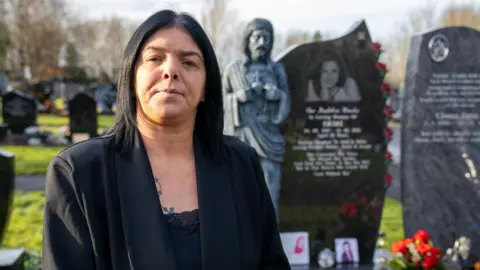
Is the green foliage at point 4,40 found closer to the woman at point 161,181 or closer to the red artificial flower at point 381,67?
the red artificial flower at point 381,67

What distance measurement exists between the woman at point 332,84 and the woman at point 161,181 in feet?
12.6

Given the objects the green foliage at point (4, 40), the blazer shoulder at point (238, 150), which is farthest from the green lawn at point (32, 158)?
the green foliage at point (4, 40)

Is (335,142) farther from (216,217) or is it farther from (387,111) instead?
(216,217)

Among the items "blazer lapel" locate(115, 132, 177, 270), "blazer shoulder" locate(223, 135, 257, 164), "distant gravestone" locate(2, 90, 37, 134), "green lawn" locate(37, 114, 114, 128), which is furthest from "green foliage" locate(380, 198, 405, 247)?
"green lawn" locate(37, 114, 114, 128)

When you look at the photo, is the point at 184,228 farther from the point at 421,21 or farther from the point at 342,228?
the point at 421,21

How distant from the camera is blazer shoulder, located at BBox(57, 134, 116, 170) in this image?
1203 millimetres

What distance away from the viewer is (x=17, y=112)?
14.8 m

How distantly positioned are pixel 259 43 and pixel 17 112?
12.2m

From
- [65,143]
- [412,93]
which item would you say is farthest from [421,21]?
[412,93]

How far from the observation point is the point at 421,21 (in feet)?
125

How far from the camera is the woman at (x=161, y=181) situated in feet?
3.85

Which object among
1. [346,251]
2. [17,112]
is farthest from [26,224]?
[17,112]

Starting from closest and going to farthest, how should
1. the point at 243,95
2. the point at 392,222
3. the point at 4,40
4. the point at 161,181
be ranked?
the point at 161,181
the point at 243,95
the point at 392,222
the point at 4,40

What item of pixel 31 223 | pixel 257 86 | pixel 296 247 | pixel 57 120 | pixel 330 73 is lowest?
pixel 31 223
